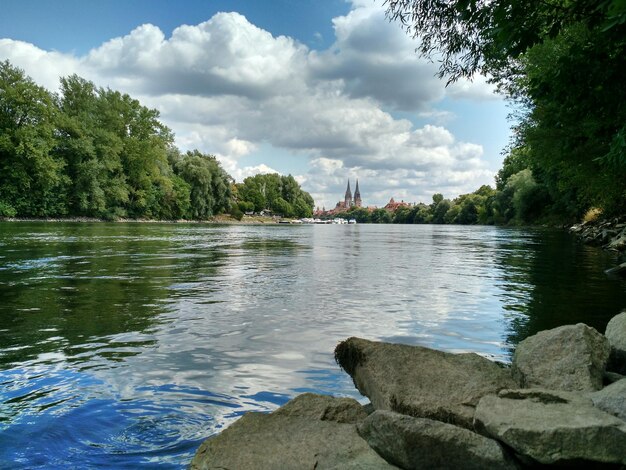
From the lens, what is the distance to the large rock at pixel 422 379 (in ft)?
14.7

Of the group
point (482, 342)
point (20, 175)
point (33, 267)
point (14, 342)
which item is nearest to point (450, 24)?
point (482, 342)

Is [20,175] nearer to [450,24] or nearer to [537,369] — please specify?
[450,24]

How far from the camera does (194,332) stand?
8516 mm

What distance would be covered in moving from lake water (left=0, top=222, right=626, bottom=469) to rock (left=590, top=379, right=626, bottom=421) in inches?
103

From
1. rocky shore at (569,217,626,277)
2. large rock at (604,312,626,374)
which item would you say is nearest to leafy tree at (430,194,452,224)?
rocky shore at (569,217,626,277)

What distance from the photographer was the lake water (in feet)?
15.5

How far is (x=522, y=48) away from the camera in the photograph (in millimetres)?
6566

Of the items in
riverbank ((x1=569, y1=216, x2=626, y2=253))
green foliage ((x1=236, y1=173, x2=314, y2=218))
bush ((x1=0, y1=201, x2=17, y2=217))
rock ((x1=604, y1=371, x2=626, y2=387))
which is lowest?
rock ((x1=604, y1=371, x2=626, y2=387))

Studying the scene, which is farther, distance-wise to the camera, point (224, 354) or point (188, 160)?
point (188, 160)

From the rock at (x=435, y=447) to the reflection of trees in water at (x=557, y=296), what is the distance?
16.8 ft

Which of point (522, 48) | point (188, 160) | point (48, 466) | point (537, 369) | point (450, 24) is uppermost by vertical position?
point (188, 160)

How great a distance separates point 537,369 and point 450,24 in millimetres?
7852

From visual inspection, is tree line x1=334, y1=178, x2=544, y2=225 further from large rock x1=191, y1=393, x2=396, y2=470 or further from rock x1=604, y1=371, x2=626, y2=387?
large rock x1=191, y1=393, x2=396, y2=470

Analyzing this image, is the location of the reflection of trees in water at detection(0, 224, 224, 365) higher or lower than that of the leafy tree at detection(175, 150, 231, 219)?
lower
